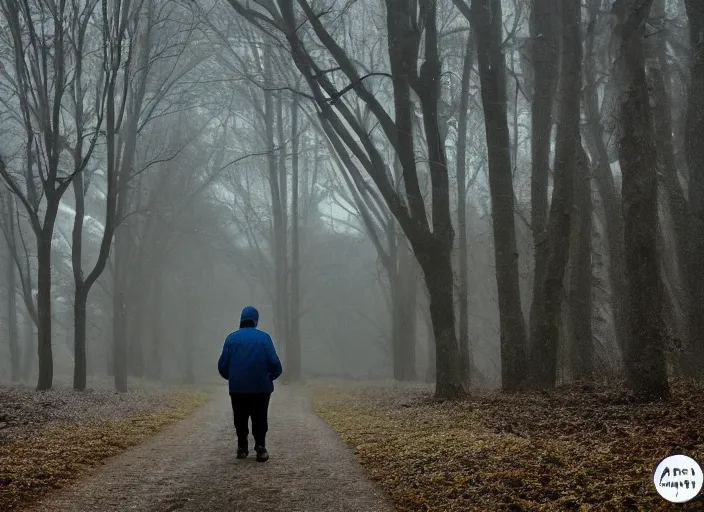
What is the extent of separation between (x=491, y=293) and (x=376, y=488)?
28.2m

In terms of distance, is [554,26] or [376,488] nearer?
[376,488]

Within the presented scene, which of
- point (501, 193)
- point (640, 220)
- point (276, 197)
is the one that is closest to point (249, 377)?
point (640, 220)

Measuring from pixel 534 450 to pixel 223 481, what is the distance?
9.47ft

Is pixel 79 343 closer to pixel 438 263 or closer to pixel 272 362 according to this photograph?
pixel 438 263

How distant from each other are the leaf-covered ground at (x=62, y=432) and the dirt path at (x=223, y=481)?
0.23 metres

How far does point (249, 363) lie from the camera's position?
24.1ft

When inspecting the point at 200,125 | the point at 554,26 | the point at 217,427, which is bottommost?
the point at 217,427

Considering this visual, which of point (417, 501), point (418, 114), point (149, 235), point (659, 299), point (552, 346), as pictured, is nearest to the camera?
point (417, 501)

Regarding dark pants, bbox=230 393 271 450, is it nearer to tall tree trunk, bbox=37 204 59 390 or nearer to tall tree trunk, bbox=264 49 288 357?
tall tree trunk, bbox=37 204 59 390

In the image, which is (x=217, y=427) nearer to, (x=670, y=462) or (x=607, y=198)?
(x=670, y=462)

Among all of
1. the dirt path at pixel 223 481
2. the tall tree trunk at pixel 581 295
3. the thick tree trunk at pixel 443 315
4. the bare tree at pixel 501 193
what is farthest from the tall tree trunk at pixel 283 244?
the dirt path at pixel 223 481

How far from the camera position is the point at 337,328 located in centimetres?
4912

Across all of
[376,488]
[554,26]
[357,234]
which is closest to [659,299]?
[376,488]

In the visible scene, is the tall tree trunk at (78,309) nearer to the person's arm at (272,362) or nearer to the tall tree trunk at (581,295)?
the person's arm at (272,362)
